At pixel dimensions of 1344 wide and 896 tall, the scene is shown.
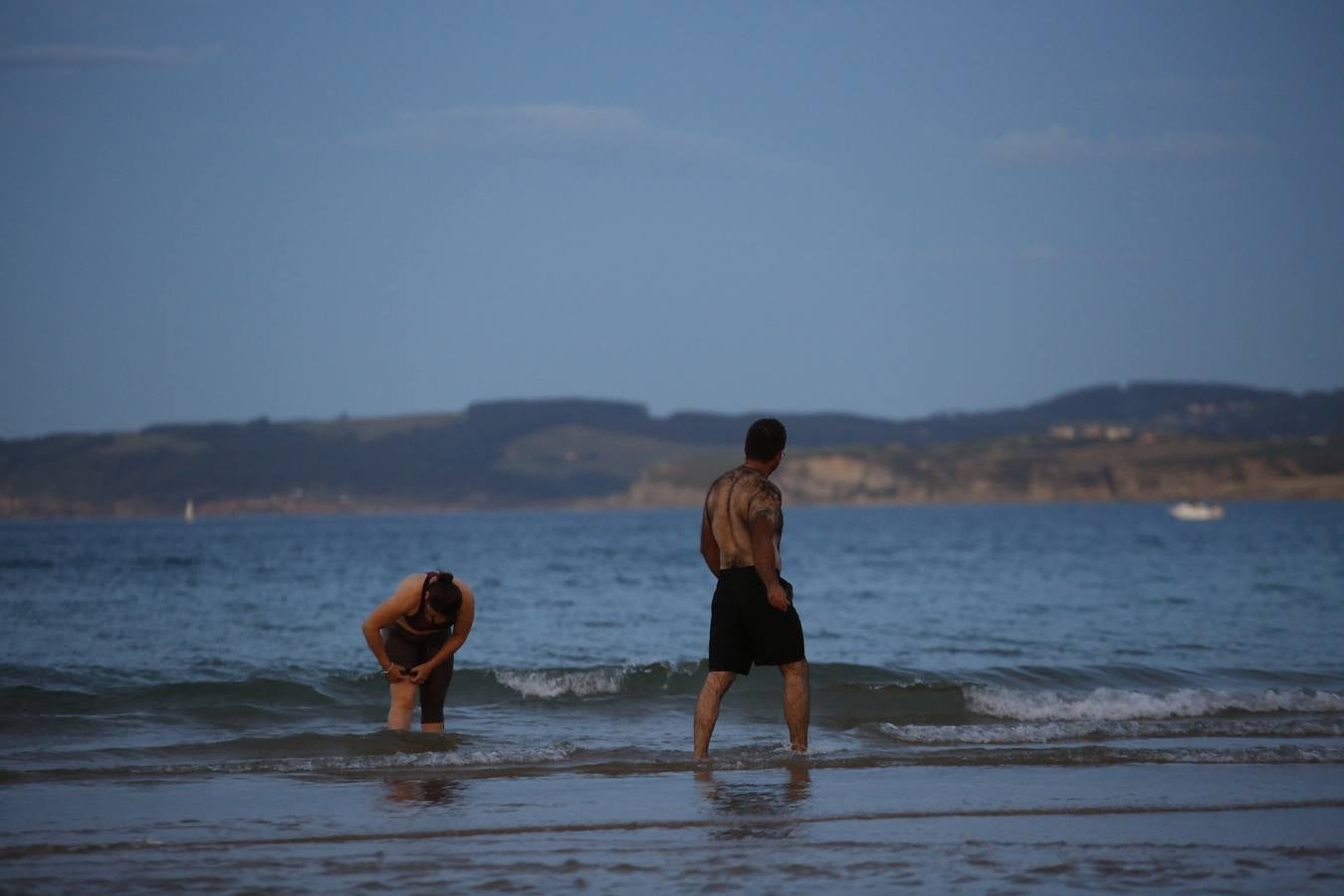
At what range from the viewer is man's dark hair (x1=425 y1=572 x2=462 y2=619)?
8633mm

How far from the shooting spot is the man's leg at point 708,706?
8125 millimetres

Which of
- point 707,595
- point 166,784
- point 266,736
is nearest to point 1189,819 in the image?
point 166,784

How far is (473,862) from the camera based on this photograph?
18.4ft

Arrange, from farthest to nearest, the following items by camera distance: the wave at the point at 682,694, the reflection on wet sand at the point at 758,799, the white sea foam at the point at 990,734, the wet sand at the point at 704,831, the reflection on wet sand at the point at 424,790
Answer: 1. the wave at the point at 682,694
2. the white sea foam at the point at 990,734
3. the reflection on wet sand at the point at 424,790
4. the reflection on wet sand at the point at 758,799
5. the wet sand at the point at 704,831

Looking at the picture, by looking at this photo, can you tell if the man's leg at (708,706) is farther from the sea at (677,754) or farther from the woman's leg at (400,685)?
the woman's leg at (400,685)

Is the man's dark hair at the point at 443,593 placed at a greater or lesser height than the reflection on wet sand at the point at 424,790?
greater

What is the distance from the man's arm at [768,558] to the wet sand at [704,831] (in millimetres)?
967

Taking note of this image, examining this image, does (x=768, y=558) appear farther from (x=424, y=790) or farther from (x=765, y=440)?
(x=424, y=790)

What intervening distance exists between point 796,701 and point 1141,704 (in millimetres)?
4824

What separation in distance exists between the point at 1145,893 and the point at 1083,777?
295 centimetres

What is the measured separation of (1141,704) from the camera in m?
11.9

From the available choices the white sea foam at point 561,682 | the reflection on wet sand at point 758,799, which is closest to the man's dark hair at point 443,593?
the reflection on wet sand at point 758,799

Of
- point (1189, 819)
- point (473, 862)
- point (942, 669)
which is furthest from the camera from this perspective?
point (942, 669)

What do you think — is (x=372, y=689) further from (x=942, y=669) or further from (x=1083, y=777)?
(x=1083, y=777)
